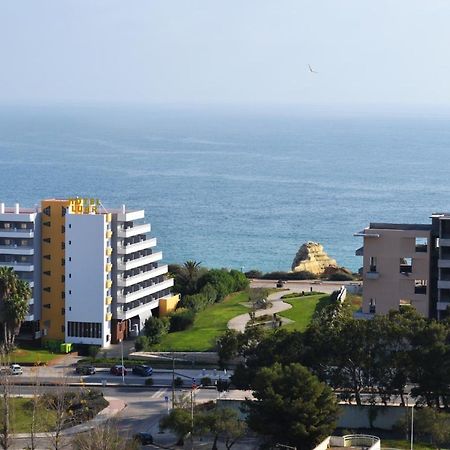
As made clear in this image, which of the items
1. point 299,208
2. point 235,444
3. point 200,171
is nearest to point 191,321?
point 235,444

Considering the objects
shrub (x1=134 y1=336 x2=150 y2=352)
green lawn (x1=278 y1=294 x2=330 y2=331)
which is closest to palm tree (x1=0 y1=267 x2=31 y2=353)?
shrub (x1=134 y1=336 x2=150 y2=352)

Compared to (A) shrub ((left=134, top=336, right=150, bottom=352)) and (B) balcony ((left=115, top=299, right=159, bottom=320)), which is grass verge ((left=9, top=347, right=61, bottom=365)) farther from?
(B) balcony ((left=115, top=299, right=159, bottom=320))

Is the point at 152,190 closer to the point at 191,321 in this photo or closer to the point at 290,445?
the point at 191,321

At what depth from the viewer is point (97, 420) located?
52844 millimetres

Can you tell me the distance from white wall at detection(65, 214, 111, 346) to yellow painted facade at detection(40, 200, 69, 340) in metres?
0.48

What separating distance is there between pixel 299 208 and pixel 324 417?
332ft

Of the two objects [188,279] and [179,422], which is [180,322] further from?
[179,422]

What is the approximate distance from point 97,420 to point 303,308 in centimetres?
2261

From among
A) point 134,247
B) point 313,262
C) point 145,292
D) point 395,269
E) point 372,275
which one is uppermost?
point 134,247

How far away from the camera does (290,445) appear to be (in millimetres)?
45812

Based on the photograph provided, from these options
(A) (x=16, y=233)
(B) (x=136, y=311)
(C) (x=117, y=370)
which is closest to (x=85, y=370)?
(C) (x=117, y=370)

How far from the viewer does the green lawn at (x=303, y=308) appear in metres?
68.7

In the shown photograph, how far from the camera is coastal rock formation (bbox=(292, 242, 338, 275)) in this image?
3526 inches

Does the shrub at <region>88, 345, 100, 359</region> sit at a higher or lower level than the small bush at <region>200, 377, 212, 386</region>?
higher
